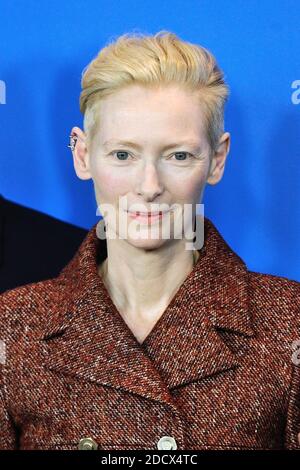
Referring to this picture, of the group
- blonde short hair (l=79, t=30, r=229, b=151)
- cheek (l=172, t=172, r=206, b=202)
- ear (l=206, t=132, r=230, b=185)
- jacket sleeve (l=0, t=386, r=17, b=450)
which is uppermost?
blonde short hair (l=79, t=30, r=229, b=151)

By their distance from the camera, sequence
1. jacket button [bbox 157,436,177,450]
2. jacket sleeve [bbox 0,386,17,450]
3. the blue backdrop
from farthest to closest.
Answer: the blue backdrop < jacket sleeve [bbox 0,386,17,450] < jacket button [bbox 157,436,177,450]

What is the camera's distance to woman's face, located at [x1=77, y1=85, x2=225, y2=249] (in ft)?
4.51

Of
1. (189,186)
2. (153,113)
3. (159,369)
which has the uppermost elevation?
(153,113)

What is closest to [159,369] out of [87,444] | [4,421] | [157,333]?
[157,333]

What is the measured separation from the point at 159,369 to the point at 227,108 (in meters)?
0.58

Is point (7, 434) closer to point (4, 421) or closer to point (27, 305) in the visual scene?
point (4, 421)

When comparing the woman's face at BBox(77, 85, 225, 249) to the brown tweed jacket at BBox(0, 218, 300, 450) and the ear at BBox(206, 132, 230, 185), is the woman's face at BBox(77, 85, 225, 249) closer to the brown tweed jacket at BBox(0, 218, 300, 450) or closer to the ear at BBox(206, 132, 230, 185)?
the ear at BBox(206, 132, 230, 185)

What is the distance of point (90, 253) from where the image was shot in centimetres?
152

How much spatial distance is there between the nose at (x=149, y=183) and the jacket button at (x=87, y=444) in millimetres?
414

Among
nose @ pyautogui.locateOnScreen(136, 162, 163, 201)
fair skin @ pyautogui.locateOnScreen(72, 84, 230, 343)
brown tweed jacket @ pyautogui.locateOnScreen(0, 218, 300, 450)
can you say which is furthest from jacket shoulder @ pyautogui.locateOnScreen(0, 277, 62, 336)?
nose @ pyautogui.locateOnScreen(136, 162, 163, 201)

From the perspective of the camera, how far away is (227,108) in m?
1.69

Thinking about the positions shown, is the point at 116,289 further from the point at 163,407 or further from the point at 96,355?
the point at 163,407

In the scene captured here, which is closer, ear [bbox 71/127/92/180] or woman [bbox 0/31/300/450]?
woman [bbox 0/31/300/450]
